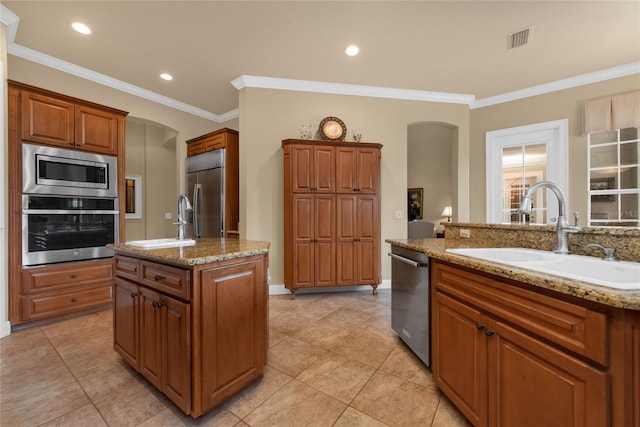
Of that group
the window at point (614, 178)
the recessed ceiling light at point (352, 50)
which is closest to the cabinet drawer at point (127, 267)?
the recessed ceiling light at point (352, 50)

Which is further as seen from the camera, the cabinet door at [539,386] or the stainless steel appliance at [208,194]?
the stainless steel appliance at [208,194]

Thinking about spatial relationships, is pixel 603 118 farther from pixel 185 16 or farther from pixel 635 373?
pixel 185 16

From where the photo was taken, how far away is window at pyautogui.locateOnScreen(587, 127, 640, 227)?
3.29m

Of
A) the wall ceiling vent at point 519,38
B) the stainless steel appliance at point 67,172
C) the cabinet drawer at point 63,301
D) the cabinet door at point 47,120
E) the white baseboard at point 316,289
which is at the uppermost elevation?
the wall ceiling vent at point 519,38

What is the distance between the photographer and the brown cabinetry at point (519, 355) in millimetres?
818

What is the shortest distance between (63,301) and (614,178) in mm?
6619

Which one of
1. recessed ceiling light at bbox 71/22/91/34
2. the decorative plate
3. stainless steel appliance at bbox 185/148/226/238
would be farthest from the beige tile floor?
recessed ceiling light at bbox 71/22/91/34

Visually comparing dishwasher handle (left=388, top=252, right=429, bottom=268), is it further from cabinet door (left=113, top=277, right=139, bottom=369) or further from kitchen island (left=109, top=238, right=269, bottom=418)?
cabinet door (left=113, top=277, right=139, bottom=369)

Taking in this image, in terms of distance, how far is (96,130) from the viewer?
2.92 metres

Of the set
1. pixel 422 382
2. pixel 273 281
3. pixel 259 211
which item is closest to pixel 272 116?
pixel 259 211

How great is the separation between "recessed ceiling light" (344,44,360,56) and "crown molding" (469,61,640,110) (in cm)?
245

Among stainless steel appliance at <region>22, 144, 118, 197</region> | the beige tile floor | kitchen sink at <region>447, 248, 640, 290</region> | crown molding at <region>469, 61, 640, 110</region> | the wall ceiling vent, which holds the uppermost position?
the wall ceiling vent

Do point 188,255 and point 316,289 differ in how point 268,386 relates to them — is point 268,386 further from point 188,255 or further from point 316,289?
point 316,289

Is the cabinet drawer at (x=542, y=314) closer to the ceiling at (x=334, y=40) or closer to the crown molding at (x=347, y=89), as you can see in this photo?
the ceiling at (x=334, y=40)
